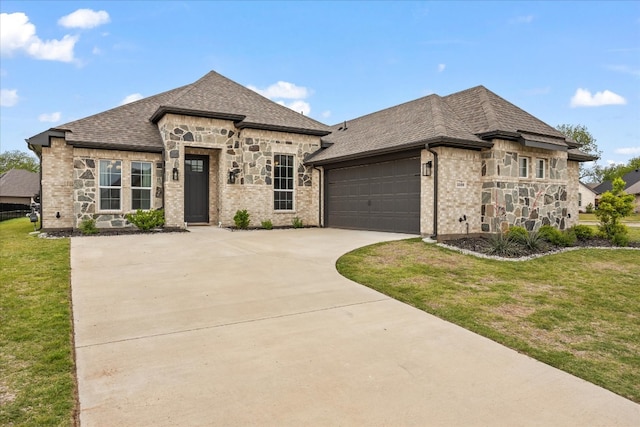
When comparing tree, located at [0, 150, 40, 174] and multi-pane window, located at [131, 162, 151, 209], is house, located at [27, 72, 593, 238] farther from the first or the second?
tree, located at [0, 150, 40, 174]

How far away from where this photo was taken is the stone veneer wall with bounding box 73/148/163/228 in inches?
516

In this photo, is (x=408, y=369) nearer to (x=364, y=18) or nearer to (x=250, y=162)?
(x=250, y=162)

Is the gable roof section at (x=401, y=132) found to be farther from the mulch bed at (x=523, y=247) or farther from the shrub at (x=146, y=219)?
the shrub at (x=146, y=219)

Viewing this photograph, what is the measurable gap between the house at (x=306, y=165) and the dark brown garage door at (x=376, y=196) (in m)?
0.05

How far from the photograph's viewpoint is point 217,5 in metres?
14.8

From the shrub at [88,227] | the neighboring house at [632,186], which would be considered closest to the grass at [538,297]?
the shrub at [88,227]

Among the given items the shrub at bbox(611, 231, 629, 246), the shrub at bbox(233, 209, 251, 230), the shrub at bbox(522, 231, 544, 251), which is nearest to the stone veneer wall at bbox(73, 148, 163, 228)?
the shrub at bbox(233, 209, 251, 230)

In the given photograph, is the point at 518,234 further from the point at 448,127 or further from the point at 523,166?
the point at 448,127

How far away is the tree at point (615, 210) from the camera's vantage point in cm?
1217

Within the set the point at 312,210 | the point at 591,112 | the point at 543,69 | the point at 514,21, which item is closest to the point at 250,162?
the point at 312,210

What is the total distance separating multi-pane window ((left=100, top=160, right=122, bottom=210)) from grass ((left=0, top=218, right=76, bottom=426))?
6.51m

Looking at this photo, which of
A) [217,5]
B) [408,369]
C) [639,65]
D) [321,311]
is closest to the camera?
[408,369]

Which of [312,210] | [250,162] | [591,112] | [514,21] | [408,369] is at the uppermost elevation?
[591,112]

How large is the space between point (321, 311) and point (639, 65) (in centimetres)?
2508
